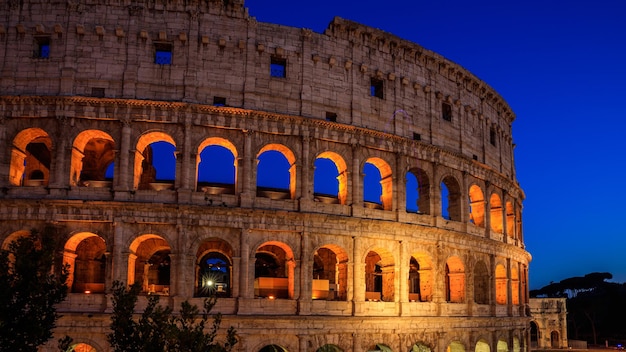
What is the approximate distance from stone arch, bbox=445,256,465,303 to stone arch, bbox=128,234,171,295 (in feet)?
40.2

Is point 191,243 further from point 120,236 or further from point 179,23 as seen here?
point 179,23

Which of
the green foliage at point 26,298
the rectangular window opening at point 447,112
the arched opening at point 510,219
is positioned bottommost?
the green foliage at point 26,298

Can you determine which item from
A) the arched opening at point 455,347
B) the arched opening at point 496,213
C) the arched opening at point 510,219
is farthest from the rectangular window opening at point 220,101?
the arched opening at point 510,219

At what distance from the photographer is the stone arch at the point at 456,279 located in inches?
1136

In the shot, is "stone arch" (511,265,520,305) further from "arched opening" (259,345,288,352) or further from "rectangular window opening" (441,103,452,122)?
"arched opening" (259,345,288,352)

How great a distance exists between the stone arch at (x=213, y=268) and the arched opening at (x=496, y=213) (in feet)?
46.0

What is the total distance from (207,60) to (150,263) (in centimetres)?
844

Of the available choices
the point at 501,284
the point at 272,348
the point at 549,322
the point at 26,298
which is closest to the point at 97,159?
the point at 272,348

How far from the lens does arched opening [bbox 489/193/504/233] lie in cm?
3294

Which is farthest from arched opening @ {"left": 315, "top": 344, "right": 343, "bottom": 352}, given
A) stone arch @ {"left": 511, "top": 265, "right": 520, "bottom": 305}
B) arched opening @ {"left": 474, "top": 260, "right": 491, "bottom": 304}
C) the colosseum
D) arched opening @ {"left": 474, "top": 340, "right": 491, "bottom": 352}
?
stone arch @ {"left": 511, "top": 265, "right": 520, "bottom": 305}

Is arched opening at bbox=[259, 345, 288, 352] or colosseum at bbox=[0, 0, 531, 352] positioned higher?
colosseum at bbox=[0, 0, 531, 352]

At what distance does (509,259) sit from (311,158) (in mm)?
13313

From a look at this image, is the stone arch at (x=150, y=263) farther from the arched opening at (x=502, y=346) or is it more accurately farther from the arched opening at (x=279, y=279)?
the arched opening at (x=502, y=346)

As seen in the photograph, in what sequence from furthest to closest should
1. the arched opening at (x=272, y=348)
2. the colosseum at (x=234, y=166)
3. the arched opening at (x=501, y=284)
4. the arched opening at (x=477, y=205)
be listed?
the arched opening at (x=501, y=284)
the arched opening at (x=477, y=205)
the arched opening at (x=272, y=348)
the colosseum at (x=234, y=166)
